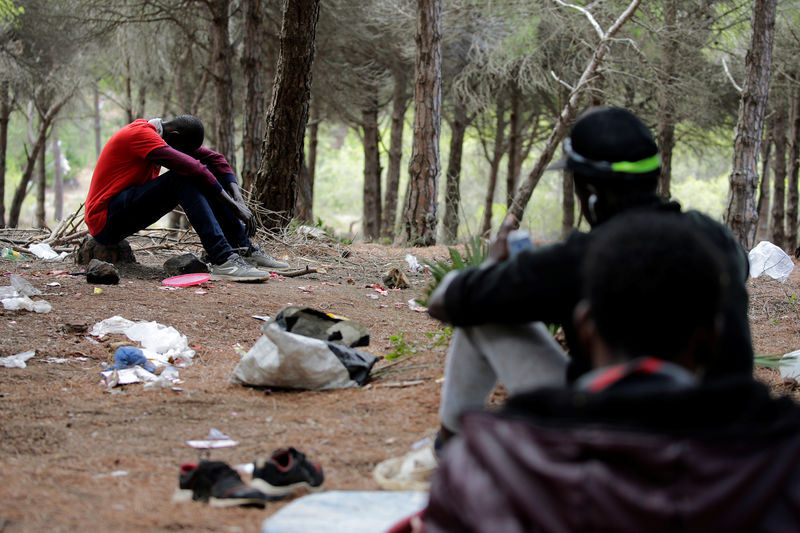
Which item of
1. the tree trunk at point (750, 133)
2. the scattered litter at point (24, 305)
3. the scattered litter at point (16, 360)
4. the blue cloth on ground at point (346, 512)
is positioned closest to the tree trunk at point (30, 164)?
the scattered litter at point (24, 305)

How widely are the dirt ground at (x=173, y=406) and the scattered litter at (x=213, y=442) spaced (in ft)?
0.15

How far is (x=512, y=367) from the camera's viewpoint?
2.10 metres

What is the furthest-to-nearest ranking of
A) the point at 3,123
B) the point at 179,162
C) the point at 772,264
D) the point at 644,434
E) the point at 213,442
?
the point at 3,123
the point at 772,264
the point at 179,162
the point at 213,442
the point at 644,434

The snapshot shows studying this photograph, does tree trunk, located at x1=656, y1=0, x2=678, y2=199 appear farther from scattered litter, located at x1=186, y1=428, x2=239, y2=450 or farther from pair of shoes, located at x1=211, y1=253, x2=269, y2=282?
scattered litter, located at x1=186, y1=428, x2=239, y2=450

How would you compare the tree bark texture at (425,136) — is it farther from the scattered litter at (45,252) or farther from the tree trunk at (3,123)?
the tree trunk at (3,123)

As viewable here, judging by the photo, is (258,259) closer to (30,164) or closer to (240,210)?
(240,210)

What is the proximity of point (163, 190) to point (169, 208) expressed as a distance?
240 millimetres

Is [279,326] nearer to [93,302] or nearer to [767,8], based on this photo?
[93,302]

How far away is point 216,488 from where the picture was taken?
7.69ft

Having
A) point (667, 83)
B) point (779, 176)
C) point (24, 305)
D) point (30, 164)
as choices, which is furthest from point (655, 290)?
point (30, 164)

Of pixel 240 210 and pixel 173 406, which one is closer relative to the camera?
pixel 173 406

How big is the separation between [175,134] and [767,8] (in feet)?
23.0

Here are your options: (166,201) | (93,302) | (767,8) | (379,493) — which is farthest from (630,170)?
(767,8)

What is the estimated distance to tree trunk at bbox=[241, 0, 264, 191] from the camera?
33.2 feet
